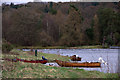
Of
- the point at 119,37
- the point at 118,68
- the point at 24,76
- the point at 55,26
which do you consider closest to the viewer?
the point at 118,68

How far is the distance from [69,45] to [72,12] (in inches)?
239

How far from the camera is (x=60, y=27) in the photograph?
42000 mm

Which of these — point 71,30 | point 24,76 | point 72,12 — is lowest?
point 24,76

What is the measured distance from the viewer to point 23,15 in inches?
1491

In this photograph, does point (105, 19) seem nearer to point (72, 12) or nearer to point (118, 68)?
point (72, 12)

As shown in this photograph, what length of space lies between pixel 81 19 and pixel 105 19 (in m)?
4.52

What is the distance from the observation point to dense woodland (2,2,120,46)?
37906 millimetres

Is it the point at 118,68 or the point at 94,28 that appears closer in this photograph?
the point at 118,68

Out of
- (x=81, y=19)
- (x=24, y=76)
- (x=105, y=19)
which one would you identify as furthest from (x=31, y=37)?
(x=24, y=76)

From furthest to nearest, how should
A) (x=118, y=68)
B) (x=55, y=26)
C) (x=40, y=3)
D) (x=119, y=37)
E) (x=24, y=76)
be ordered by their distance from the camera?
(x=40, y=3), (x=55, y=26), (x=119, y=37), (x=24, y=76), (x=118, y=68)

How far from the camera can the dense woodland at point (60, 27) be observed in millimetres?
37906

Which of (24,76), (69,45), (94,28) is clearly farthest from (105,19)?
(24,76)

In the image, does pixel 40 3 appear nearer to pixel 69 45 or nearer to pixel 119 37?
pixel 69 45

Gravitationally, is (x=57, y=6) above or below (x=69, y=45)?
above
